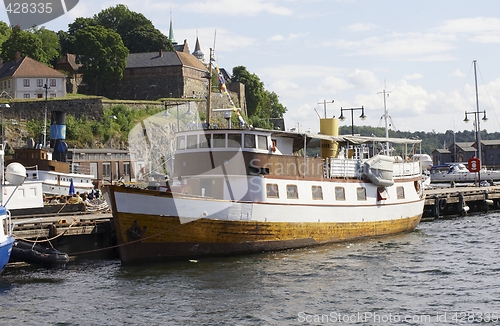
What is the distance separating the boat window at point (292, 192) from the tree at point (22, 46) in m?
63.4

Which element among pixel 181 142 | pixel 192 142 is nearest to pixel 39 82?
pixel 181 142

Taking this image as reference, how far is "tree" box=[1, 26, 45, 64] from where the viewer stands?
271ft

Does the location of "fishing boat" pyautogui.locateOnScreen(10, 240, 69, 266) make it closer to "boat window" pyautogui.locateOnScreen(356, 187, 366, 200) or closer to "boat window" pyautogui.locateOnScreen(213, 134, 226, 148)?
"boat window" pyautogui.locateOnScreen(213, 134, 226, 148)

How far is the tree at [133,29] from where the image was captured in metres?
96.9

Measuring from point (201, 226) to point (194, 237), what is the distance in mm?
468

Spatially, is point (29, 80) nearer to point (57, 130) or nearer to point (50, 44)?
point (50, 44)

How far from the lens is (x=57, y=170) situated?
46781mm

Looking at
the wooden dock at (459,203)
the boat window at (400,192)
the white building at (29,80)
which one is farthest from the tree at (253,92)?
the boat window at (400,192)

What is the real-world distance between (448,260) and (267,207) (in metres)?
6.80

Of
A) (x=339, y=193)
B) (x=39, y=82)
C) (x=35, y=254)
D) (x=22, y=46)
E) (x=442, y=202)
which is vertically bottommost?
(x=35, y=254)

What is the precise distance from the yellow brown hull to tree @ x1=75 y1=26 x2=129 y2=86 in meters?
62.0

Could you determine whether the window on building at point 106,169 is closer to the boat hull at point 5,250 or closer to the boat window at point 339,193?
the boat window at point 339,193

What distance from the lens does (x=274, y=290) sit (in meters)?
20.7

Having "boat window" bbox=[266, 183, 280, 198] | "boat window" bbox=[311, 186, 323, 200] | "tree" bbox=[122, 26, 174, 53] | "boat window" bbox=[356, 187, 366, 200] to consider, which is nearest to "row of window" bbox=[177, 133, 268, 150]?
"boat window" bbox=[266, 183, 280, 198]
